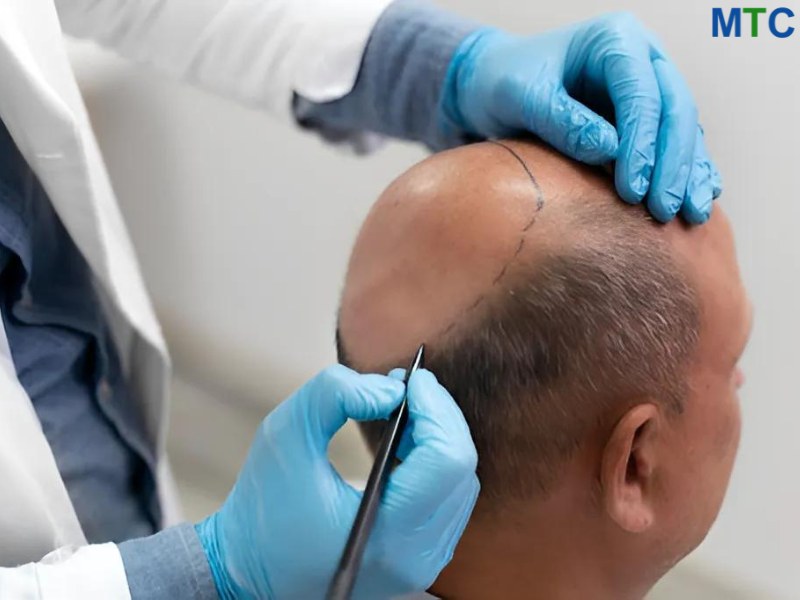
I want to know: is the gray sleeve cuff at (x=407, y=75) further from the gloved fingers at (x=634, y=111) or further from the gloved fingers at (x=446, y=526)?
the gloved fingers at (x=446, y=526)

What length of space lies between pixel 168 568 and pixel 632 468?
0.40 metres

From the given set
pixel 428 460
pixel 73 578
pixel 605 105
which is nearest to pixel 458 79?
pixel 605 105

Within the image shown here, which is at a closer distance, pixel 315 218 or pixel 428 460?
pixel 428 460

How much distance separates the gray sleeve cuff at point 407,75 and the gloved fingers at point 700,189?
32 centimetres

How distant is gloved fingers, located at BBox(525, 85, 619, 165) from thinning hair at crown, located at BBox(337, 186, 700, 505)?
6 cm

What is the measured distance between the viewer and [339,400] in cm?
76

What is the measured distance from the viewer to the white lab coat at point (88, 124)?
88cm

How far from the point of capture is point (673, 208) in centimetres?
84

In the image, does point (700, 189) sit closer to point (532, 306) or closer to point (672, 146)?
point (672, 146)

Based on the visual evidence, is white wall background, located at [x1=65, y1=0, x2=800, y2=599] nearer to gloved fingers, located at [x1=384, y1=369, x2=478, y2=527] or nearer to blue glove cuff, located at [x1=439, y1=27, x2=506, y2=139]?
blue glove cuff, located at [x1=439, y1=27, x2=506, y2=139]

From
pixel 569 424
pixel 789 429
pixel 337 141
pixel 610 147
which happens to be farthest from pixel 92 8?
pixel 789 429

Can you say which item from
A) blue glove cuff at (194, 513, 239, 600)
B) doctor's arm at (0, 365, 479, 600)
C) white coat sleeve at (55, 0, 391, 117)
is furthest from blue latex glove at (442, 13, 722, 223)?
blue glove cuff at (194, 513, 239, 600)

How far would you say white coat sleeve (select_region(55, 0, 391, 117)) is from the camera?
1183 mm

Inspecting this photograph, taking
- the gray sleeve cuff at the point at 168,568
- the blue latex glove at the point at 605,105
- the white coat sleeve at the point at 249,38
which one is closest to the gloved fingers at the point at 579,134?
the blue latex glove at the point at 605,105
